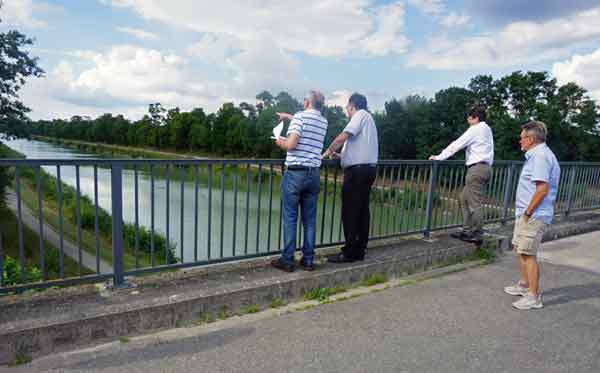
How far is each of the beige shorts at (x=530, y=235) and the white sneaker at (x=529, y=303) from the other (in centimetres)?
40

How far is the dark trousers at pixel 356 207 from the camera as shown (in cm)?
393

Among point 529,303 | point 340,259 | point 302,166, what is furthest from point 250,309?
point 529,303

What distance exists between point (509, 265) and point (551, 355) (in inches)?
92.1

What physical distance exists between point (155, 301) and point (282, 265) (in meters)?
1.23

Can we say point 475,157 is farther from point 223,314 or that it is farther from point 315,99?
point 223,314

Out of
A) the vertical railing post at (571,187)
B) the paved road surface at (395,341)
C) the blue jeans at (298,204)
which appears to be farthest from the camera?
the vertical railing post at (571,187)

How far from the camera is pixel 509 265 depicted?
194 inches

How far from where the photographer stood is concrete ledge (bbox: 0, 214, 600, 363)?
8.54ft

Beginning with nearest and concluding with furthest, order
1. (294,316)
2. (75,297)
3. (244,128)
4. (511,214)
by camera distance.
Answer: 1. (75,297)
2. (294,316)
3. (511,214)
4. (244,128)

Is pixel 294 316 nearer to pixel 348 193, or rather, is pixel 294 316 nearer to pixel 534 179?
pixel 348 193

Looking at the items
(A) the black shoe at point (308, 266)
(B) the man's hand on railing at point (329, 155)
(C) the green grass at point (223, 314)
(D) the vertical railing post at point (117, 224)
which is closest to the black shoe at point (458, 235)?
(B) the man's hand on railing at point (329, 155)

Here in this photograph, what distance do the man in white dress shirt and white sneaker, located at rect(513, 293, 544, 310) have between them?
1579mm

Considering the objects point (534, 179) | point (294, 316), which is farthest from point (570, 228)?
point (294, 316)

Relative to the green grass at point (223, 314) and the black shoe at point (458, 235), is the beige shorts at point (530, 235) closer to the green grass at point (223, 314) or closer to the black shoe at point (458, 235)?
the black shoe at point (458, 235)
